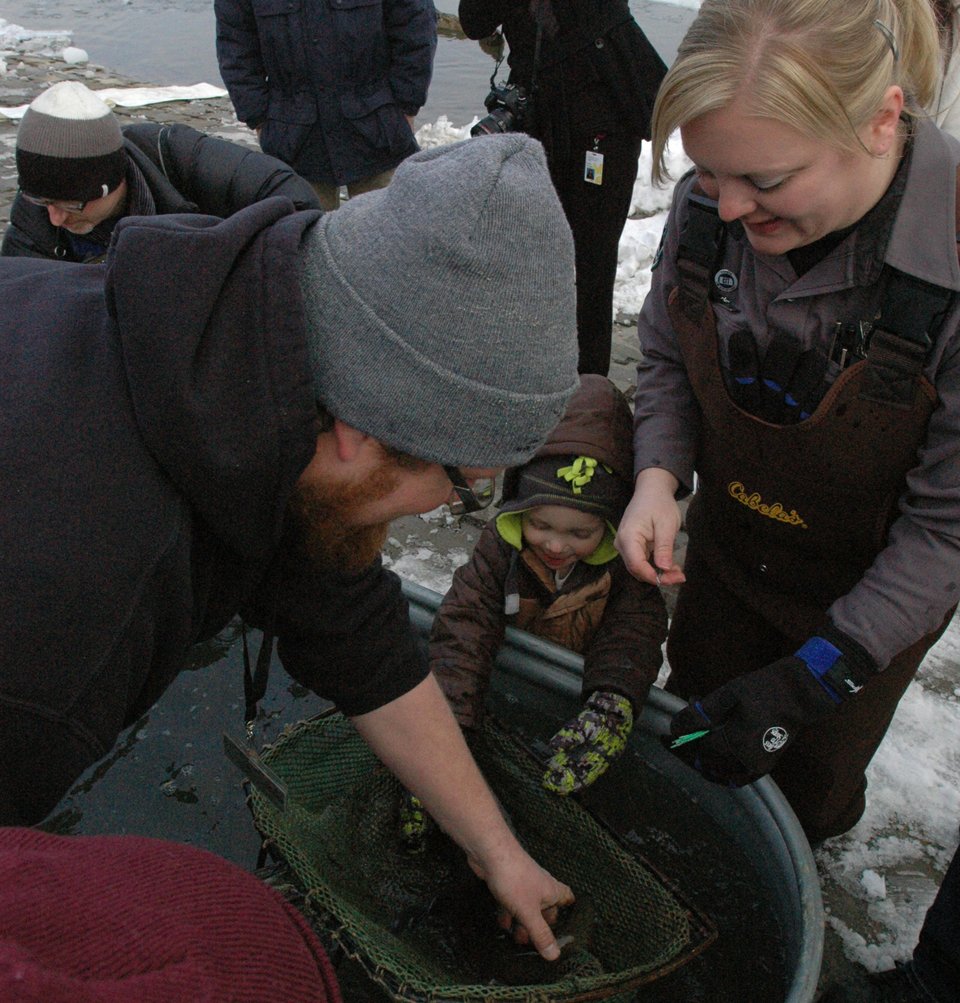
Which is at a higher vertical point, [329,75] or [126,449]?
[126,449]

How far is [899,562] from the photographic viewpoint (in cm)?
132

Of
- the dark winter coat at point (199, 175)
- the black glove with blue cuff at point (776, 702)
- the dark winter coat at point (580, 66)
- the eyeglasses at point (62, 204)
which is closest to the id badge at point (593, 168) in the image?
the dark winter coat at point (580, 66)

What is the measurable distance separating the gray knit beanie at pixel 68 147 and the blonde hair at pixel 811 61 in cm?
172

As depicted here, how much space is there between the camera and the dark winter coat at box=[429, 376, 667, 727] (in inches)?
68.0

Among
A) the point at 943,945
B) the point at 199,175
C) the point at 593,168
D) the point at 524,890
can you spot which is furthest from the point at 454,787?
the point at 593,168

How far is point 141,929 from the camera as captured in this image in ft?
1.65

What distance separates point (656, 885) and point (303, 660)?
2.11 ft

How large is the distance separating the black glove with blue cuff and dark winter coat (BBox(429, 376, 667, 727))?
30 centimetres

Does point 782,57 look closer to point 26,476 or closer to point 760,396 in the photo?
point 760,396

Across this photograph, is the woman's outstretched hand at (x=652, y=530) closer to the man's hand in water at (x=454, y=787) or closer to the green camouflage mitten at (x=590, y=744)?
Result: the green camouflage mitten at (x=590, y=744)

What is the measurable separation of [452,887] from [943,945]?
2.63 feet

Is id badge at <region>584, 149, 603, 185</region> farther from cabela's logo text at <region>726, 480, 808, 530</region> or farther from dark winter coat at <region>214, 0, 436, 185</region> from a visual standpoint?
cabela's logo text at <region>726, 480, 808, 530</region>

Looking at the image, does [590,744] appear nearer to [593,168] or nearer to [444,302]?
[444,302]

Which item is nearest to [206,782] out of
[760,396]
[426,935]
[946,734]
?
[426,935]
